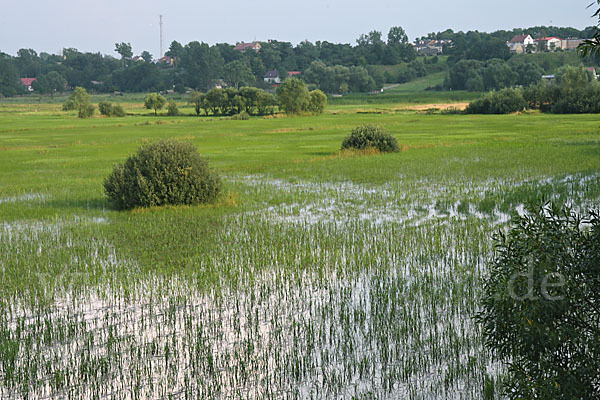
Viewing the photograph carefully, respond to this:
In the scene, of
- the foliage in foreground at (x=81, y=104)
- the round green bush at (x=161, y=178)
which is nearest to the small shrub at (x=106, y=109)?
the foliage in foreground at (x=81, y=104)

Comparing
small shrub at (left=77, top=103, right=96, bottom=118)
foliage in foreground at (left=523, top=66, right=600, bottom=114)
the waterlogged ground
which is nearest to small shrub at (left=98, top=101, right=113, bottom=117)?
small shrub at (left=77, top=103, right=96, bottom=118)

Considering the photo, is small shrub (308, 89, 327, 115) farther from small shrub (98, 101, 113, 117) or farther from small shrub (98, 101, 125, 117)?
small shrub (98, 101, 113, 117)

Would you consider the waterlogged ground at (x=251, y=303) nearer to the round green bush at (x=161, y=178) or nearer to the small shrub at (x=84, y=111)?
the round green bush at (x=161, y=178)

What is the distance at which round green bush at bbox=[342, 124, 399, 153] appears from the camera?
4038cm

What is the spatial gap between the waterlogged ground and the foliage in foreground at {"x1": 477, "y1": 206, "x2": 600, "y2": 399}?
1.87 m

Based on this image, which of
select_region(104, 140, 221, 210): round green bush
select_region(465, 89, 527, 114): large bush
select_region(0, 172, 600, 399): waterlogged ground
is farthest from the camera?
select_region(465, 89, 527, 114): large bush

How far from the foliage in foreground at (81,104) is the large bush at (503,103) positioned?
65.0 meters

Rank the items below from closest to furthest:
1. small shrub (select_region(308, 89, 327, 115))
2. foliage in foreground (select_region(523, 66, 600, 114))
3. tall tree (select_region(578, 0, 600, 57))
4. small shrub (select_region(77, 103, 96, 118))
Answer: tall tree (select_region(578, 0, 600, 57)) < foliage in foreground (select_region(523, 66, 600, 114)) < small shrub (select_region(77, 103, 96, 118)) < small shrub (select_region(308, 89, 327, 115))

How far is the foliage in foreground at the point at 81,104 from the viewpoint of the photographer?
109812 mm

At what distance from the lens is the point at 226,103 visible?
11388 centimetres

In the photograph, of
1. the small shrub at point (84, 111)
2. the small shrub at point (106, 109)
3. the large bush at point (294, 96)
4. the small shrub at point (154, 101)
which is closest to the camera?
the large bush at point (294, 96)

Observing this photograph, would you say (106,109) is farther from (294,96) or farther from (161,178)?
(161,178)

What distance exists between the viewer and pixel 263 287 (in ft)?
38.4

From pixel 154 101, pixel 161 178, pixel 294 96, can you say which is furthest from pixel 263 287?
pixel 154 101
